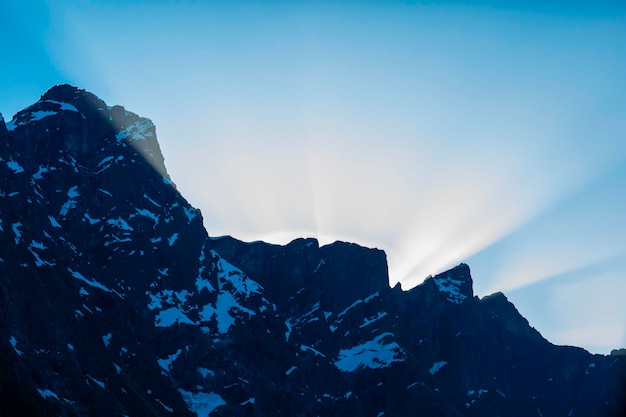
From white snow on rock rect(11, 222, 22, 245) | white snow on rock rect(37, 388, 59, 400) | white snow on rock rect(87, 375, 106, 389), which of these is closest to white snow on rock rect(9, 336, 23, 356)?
white snow on rock rect(37, 388, 59, 400)

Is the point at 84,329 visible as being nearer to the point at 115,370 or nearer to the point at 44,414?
the point at 115,370

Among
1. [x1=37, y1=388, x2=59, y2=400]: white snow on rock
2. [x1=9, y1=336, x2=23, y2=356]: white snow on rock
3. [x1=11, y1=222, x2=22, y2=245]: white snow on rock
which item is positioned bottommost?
[x1=37, y1=388, x2=59, y2=400]: white snow on rock

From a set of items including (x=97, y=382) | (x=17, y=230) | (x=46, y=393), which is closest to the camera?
(x=46, y=393)

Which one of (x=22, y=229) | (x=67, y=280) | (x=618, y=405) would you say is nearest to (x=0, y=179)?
(x=22, y=229)

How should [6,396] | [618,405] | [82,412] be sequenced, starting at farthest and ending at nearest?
[82,412] → [6,396] → [618,405]

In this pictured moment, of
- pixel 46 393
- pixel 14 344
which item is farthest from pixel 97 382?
pixel 14 344

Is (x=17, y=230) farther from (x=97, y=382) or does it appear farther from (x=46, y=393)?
(x=46, y=393)

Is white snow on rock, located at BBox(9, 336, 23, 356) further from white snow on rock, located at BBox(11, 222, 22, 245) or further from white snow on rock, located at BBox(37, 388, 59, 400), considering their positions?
white snow on rock, located at BBox(11, 222, 22, 245)

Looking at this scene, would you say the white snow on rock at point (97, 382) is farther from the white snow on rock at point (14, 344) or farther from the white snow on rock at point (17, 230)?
the white snow on rock at point (17, 230)


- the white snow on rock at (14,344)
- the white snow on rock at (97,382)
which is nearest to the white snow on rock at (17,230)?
the white snow on rock at (14,344)

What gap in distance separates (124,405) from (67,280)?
103ft

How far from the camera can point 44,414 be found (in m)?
151

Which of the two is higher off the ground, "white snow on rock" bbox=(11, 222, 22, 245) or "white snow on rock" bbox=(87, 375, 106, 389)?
"white snow on rock" bbox=(11, 222, 22, 245)

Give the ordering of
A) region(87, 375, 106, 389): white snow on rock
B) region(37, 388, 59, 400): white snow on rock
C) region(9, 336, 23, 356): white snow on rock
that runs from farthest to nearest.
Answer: region(87, 375, 106, 389): white snow on rock
region(9, 336, 23, 356): white snow on rock
region(37, 388, 59, 400): white snow on rock
